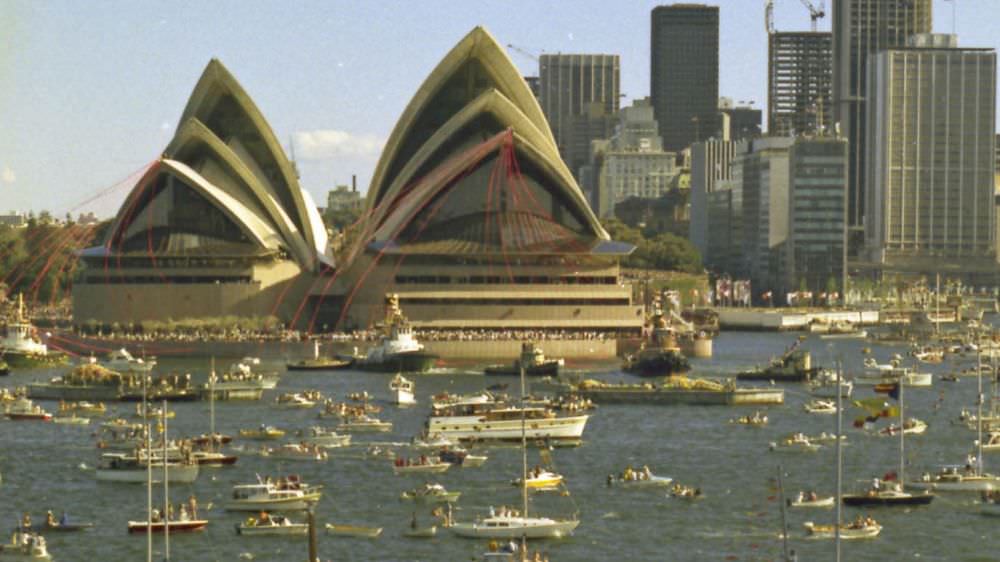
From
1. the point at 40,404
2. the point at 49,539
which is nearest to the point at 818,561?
the point at 49,539

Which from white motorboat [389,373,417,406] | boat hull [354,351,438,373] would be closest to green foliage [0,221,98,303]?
Answer: boat hull [354,351,438,373]

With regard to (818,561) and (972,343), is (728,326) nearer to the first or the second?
(972,343)

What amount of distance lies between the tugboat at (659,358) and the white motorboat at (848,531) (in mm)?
→ 51149

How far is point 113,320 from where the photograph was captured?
409 feet

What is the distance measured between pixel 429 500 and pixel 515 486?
330cm

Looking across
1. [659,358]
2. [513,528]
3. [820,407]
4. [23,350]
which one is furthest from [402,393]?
[513,528]

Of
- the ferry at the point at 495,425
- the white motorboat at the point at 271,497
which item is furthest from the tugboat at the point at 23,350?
the white motorboat at the point at 271,497

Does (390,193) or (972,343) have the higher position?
(390,193)

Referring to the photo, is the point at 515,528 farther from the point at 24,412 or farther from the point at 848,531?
the point at 24,412

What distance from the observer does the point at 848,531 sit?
53.3m

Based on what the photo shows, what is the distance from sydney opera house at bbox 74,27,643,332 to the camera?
122062 millimetres

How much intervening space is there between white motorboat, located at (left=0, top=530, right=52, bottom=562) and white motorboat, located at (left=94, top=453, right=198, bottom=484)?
11312 mm

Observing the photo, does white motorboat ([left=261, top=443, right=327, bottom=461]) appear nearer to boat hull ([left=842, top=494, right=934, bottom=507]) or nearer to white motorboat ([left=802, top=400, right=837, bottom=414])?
boat hull ([left=842, top=494, right=934, bottom=507])

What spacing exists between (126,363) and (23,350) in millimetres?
7457
